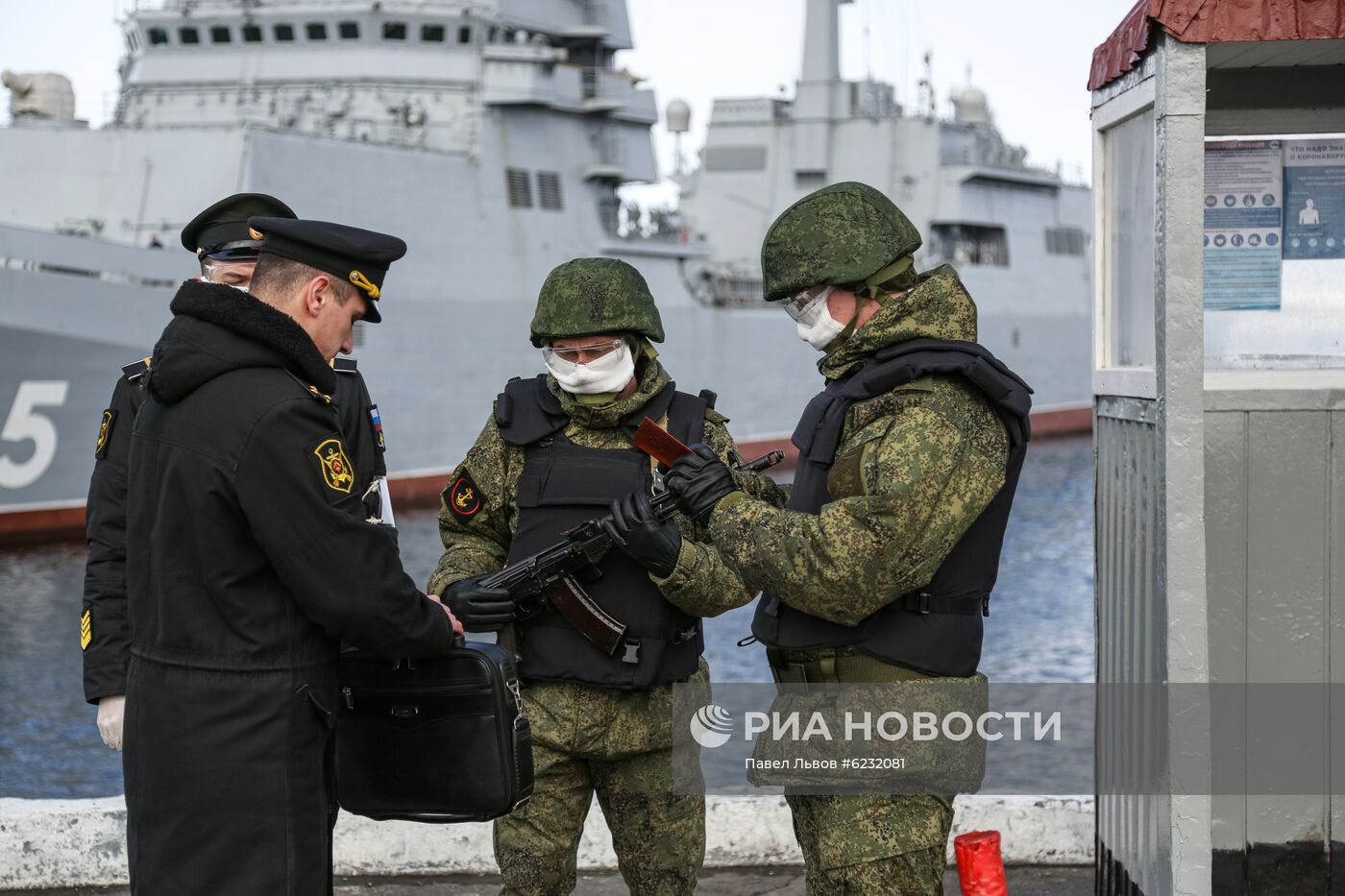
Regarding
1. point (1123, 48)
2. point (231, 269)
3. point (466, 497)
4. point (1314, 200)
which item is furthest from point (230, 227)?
point (1314, 200)

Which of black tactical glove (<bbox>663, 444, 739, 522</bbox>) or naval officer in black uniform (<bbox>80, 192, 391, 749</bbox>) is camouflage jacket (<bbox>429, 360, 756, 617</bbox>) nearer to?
naval officer in black uniform (<bbox>80, 192, 391, 749</bbox>)

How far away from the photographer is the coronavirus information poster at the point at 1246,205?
3.30 m

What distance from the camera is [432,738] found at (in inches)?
104

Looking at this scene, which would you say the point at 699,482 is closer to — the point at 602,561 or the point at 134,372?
the point at 602,561

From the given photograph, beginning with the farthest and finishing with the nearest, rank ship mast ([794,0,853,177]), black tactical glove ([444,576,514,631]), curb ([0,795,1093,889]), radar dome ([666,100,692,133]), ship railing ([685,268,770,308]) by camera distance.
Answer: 1. ship mast ([794,0,853,177])
2. radar dome ([666,100,692,133])
3. ship railing ([685,268,770,308])
4. curb ([0,795,1093,889])
5. black tactical glove ([444,576,514,631])

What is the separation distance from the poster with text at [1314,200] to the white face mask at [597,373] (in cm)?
152

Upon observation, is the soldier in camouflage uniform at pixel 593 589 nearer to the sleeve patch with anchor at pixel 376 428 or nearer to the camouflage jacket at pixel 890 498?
the sleeve patch with anchor at pixel 376 428

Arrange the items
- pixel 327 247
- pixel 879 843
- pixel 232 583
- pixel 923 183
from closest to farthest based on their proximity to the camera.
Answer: pixel 232 583
pixel 327 247
pixel 879 843
pixel 923 183

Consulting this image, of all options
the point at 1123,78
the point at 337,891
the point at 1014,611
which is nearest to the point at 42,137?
the point at 1014,611

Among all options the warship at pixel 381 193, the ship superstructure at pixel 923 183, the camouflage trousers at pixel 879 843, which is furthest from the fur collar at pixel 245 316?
the ship superstructure at pixel 923 183

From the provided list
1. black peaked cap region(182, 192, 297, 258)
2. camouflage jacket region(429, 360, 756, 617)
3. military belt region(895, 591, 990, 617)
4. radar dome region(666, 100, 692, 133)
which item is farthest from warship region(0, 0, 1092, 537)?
military belt region(895, 591, 990, 617)

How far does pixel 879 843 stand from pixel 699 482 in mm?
723

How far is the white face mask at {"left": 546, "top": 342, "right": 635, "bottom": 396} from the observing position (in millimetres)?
3248

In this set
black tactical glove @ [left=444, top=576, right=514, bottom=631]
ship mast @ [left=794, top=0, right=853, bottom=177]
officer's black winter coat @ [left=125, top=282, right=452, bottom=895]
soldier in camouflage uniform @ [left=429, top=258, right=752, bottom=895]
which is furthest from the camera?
ship mast @ [left=794, top=0, right=853, bottom=177]
